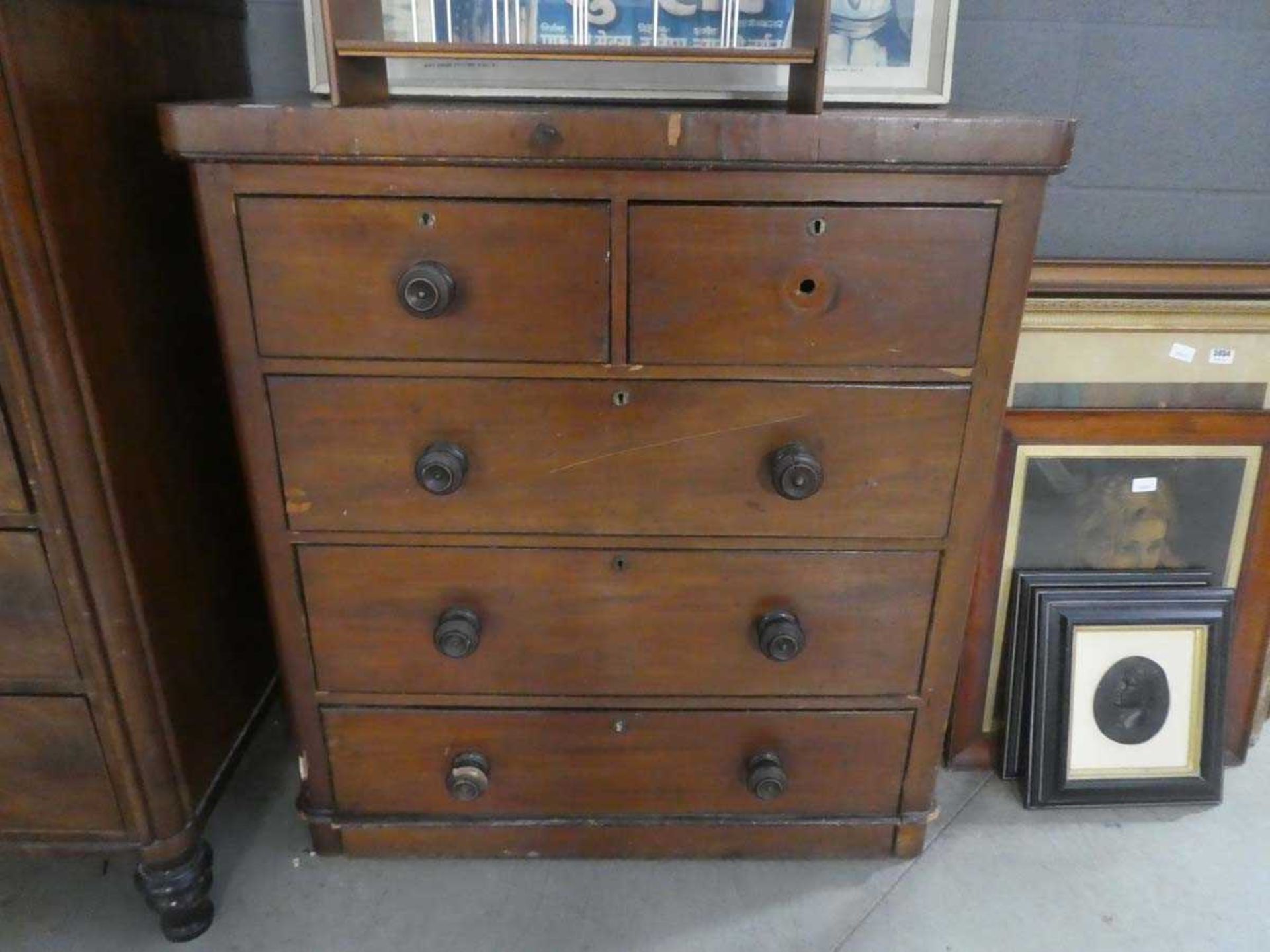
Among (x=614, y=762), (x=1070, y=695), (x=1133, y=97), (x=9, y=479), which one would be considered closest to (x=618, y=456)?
(x=614, y=762)

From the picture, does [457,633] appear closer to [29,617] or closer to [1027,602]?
[29,617]

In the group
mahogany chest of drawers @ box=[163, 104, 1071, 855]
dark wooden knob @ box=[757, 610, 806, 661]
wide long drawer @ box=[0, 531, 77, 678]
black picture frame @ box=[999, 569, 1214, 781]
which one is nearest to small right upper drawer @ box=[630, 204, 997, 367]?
mahogany chest of drawers @ box=[163, 104, 1071, 855]

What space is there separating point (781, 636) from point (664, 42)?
33.6 inches

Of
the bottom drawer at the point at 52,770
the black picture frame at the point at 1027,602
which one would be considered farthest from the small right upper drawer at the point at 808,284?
the bottom drawer at the point at 52,770

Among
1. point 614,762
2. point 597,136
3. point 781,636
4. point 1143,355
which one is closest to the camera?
point 597,136

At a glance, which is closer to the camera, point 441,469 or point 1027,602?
point 441,469

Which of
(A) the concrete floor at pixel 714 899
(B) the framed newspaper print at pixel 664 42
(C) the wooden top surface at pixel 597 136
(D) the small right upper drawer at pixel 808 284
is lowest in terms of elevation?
(A) the concrete floor at pixel 714 899

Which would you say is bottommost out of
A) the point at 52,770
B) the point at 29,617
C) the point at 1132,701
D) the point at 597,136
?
the point at 1132,701

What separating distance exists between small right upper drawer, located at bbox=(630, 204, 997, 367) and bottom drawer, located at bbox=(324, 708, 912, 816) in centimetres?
50

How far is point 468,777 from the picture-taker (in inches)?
48.3

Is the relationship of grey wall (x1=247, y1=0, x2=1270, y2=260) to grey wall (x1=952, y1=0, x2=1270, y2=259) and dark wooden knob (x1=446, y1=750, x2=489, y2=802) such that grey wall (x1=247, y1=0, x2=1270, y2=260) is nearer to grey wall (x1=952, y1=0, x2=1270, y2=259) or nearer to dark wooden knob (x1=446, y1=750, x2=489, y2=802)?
grey wall (x1=952, y1=0, x2=1270, y2=259)

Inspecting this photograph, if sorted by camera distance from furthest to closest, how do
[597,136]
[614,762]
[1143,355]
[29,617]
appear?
1. [1143,355]
2. [614,762]
3. [29,617]
4. [597,136]

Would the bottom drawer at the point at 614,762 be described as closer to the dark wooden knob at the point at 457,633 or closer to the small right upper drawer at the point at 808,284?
the dark wooden knob at the point at 457,633

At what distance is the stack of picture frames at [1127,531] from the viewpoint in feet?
4.60
